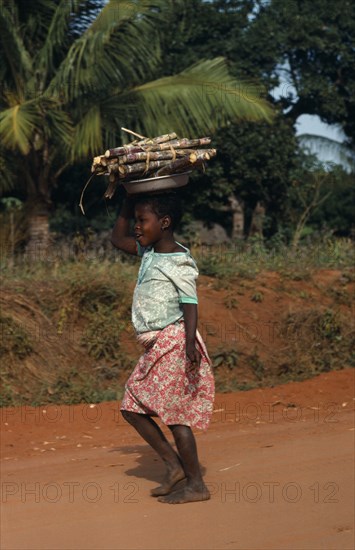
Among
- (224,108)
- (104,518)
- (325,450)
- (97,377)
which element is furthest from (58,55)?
(104,518)

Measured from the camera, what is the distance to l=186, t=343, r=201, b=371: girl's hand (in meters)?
4.88

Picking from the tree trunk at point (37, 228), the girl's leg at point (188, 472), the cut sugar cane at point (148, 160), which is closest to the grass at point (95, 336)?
the tree trunk at point (37, 228)

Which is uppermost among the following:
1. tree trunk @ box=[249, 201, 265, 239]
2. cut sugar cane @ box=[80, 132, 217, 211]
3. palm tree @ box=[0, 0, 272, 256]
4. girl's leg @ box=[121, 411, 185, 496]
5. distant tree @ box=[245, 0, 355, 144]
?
distant tree @ box=[245, 0, 355, 144]

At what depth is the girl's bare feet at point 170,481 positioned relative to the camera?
5109 mm

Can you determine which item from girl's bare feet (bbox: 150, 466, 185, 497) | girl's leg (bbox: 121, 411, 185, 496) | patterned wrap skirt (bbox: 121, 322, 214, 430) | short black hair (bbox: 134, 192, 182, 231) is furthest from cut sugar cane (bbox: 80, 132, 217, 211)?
girl's bare feet (bbox: 150, 466, 185, 497)

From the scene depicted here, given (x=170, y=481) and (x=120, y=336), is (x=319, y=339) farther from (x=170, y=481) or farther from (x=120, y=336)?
(x=170, y=481)

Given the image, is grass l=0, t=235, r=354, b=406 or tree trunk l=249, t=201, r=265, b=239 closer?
grass l=0, t=235, r=354, b=406

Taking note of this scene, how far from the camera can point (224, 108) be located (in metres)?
12.2

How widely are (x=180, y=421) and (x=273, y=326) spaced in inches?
195

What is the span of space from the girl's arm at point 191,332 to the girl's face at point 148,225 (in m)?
0.41

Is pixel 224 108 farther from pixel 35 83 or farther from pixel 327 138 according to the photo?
pixel 327 138

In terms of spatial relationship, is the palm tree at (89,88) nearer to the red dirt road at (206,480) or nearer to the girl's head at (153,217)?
the red dirt road at (206,480)

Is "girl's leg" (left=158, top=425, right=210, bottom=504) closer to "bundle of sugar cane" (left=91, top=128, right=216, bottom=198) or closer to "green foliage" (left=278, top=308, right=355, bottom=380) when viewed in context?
"bundle of sugar cane" (left=91, top=128, right=216, bottom=198)

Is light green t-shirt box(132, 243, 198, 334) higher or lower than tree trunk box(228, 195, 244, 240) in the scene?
lower
